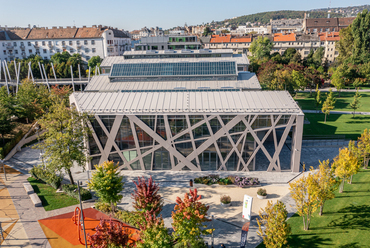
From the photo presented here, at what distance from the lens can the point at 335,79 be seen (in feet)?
228

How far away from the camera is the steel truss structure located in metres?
33.6

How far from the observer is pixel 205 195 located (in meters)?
30.1

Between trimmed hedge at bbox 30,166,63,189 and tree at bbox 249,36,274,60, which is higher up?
tree at bbox 249,36,274,60

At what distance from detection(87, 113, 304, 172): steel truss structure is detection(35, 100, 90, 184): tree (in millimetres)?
4032

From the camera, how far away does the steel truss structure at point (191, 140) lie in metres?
33.6

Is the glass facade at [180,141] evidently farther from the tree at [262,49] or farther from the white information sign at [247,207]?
the tree at [262,49]

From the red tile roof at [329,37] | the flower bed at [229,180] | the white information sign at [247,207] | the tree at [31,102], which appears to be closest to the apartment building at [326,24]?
the red tile roof at [329,37]

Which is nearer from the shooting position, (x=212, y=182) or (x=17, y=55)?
(x=212, y=182)

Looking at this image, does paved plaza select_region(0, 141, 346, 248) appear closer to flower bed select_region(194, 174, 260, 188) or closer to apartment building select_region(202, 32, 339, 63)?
flower bed select_region(194, 174, 260, 188)

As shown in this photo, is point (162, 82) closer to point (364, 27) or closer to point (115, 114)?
point (115, 114)

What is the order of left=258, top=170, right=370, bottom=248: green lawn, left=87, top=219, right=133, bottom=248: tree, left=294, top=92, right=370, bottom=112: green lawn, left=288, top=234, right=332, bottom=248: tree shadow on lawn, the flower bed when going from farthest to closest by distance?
left=294, top=92, right=370, bottom=112: green lawn < the flower bed < left=258, top=170, right=370, bottom=248: green lawn < left=288, top=234, right=332, bottom=248: tree shadow on lawn < left=87, top=219, right=133, bottom=248: tree

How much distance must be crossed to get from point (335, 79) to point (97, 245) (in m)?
70.8

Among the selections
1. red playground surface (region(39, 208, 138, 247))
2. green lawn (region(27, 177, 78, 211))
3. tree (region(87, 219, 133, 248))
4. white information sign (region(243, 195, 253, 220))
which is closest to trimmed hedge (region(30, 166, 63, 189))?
green lawn (region(27, 177, 78, 211))

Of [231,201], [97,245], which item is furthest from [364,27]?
[97,245]
